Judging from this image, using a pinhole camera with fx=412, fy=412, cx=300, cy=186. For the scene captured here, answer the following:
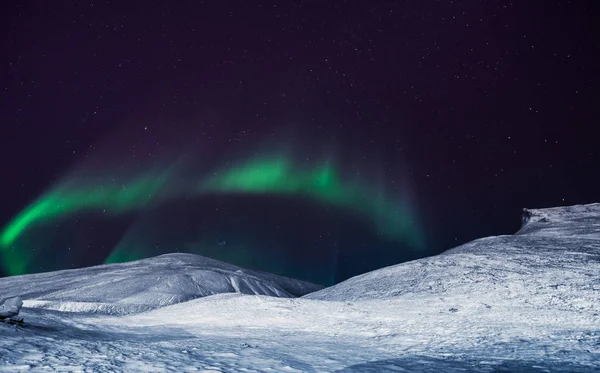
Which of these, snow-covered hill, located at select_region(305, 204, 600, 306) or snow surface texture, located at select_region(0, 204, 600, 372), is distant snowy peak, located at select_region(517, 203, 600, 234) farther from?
snow surface texture, located at select_region(0, 204, 600, 372)

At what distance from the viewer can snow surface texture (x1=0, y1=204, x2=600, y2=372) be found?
2.17 m

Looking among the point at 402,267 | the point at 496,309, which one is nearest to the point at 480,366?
the point at 496,309

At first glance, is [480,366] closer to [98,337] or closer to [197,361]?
[197,361]

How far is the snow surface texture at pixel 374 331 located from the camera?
7.11 ft

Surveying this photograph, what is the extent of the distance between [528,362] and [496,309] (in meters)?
1.88

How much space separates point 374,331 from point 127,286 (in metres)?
7.05

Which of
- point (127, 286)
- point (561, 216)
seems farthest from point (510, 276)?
point (561, 216)

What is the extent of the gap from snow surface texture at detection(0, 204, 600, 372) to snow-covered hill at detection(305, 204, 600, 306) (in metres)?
0.03

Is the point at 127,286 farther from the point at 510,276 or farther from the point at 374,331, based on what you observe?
the point at 510,276

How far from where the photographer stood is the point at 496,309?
396cm

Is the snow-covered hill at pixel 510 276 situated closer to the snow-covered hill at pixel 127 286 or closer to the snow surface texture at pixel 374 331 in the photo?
the snow surface texture at pixel 374 331

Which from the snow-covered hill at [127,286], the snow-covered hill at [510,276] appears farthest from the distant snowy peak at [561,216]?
the snow-covered hill at [127,286]

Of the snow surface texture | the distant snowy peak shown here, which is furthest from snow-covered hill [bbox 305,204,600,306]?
the distant snowy peak

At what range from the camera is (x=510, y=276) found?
526 centimetres
